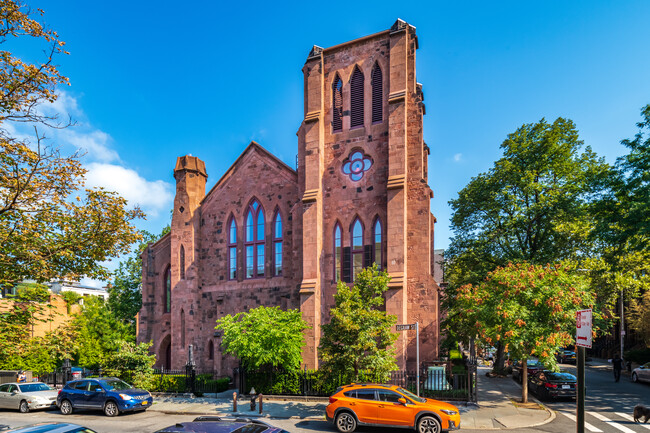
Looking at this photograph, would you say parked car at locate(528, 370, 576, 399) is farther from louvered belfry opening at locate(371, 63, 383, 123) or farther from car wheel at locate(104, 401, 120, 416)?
car wheel at locate(104, 401, 120, 416)

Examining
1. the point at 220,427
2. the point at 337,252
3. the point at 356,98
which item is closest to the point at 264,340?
the point at 337,252

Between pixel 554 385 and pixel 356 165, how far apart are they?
46.8 ft

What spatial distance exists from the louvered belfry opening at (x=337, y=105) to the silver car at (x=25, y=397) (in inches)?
752

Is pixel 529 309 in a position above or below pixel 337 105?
below

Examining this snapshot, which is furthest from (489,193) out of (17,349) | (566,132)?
(17,349)

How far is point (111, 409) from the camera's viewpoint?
16.4 metres

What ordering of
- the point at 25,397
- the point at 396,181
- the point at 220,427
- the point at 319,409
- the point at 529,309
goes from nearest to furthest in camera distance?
the point at 220,427 → the point at 319,409 → the point at 529,309 → the point at 25,397 → the point at 396,181

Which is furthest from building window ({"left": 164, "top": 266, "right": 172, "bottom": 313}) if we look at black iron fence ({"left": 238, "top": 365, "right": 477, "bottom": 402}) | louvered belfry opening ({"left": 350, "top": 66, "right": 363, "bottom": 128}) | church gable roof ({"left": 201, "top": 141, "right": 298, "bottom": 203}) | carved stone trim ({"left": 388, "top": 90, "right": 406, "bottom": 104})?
carved stone trim ({"left": 388, "top": 90, "right": 406, "bottom": 104})

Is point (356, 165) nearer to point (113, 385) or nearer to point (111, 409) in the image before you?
point (113, 385)

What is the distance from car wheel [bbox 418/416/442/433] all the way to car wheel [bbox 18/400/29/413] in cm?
1637

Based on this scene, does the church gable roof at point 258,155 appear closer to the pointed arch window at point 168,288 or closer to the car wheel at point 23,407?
the pointed arch window at point 168,288

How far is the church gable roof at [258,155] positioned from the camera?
2548 centimetres

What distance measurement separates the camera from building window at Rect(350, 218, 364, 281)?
22906 mm

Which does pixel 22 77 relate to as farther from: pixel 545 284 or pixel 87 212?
pixel 545 284
